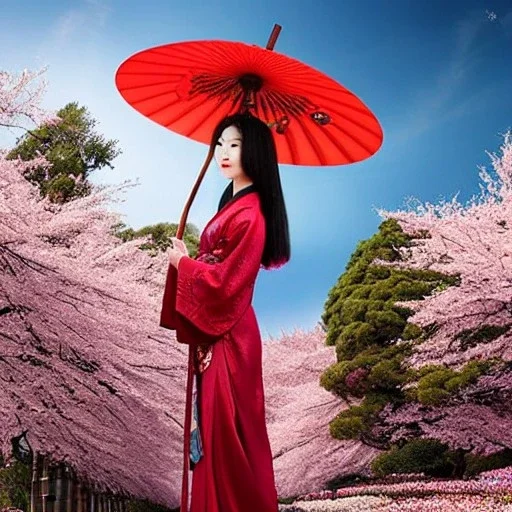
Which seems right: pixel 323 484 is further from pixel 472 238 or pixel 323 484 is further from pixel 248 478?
pixel 248 478

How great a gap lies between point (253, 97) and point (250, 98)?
27mm

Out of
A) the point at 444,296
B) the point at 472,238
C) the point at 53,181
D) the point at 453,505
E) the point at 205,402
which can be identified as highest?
the point at 53,181

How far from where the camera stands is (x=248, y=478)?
6.59 feet

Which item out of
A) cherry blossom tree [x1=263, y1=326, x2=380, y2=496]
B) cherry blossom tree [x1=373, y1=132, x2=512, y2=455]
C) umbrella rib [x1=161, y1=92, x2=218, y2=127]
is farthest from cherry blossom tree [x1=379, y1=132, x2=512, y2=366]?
umbrella rib [x1=161, y1=92, x2=218, y2=127]

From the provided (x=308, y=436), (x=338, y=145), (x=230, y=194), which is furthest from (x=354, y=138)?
(x=308, y=436)

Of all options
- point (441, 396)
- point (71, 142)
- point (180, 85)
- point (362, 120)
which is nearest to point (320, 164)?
point (362, 120)

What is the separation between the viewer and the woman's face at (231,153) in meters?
2.32

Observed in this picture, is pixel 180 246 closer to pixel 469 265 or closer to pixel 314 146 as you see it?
pixel 314 146

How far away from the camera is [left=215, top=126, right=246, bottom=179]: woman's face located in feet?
7.60

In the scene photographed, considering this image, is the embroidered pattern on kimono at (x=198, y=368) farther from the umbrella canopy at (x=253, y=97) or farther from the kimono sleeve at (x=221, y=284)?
the umbrella canopy at (x=253, y=97)

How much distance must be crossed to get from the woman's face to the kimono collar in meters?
0.06

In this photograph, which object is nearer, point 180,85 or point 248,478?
point 248,478

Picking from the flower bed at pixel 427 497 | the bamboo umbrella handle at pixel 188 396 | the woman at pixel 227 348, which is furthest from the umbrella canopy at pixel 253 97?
the flower bed at pixel 427 497

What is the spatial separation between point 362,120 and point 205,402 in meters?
1.07
